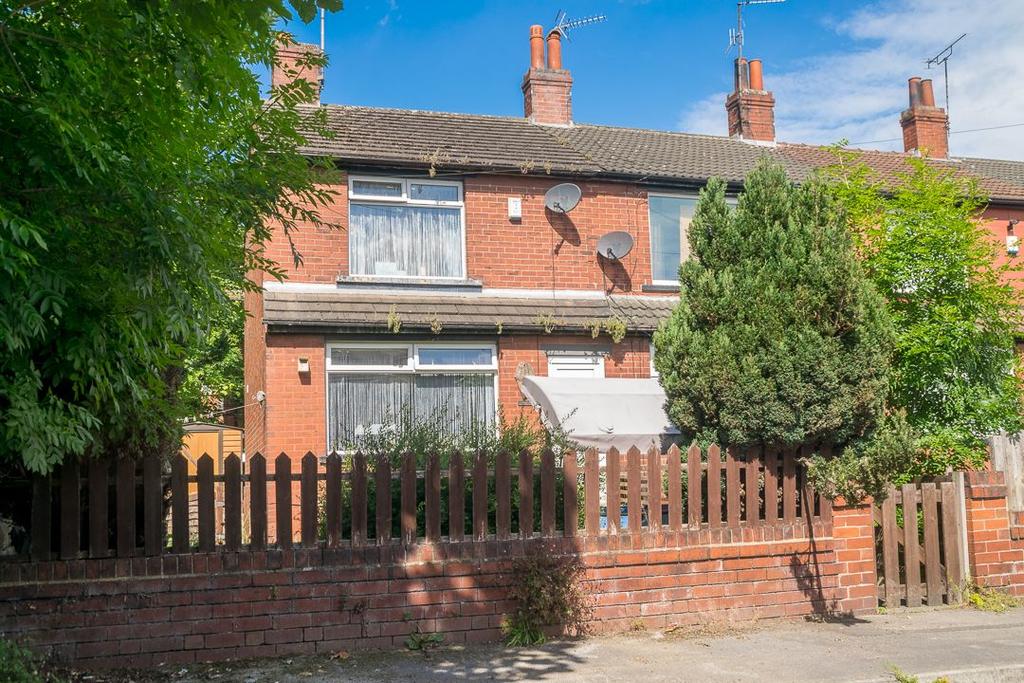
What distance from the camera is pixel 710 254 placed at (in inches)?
355

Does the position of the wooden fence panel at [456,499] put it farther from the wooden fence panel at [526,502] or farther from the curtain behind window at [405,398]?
the curtain behind window at [405,398]

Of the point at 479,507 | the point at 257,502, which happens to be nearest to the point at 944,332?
the point at 479,507

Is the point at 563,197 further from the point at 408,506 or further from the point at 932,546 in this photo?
the point at 408,506

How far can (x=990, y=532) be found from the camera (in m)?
9.02

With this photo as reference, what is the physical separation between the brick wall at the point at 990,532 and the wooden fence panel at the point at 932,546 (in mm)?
391

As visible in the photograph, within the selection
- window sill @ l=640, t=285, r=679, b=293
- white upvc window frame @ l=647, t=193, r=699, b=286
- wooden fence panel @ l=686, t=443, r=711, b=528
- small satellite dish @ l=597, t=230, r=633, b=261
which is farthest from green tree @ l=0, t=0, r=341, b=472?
white upvc window frame @ l=647, t=193, r=699, b=286

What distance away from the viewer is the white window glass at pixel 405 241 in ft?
45.3

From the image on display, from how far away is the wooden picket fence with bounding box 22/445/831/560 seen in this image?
661 cm

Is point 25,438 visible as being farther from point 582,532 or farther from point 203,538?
point 582,532

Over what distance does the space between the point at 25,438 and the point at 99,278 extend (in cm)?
95

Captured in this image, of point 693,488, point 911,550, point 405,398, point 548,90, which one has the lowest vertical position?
point 911,550

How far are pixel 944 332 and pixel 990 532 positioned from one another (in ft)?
6.94

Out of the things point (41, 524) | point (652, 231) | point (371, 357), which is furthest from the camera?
point (652, 231)

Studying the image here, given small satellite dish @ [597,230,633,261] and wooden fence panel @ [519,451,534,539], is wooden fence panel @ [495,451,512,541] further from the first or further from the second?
small satellite dish @ [597,230,633,261]
